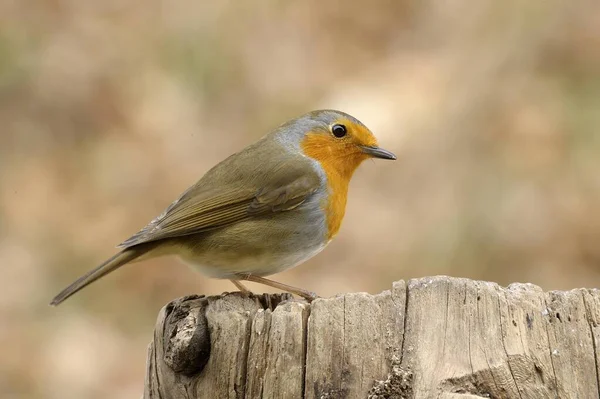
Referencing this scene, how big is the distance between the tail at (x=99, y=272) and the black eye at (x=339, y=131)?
1243 mm

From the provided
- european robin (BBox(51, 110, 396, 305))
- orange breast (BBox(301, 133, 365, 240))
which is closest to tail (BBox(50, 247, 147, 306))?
european robin (BBox(51, 110, 396, 305))

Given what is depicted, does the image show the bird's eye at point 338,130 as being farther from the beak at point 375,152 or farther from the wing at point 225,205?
the wing at point 225,205

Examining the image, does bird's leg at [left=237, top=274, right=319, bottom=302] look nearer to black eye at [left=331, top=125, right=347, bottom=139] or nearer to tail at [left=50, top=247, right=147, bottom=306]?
tail at [left=50, top=247, right=147, bottom=306]

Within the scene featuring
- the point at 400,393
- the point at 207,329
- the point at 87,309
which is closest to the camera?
the point at 400,393

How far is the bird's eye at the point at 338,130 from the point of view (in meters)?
4.95

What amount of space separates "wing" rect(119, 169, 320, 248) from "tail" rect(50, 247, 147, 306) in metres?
0.05

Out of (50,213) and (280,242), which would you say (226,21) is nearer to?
(50,213)

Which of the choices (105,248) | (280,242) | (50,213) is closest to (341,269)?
(105,248)

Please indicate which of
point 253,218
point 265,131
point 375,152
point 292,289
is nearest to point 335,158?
point 375,152

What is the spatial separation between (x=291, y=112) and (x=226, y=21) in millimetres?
1816

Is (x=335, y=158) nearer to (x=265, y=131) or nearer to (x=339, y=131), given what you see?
(x=339, y=131)

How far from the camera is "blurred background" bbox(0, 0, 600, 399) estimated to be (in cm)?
772

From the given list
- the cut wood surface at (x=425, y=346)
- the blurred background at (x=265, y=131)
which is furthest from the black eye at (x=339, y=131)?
the blurred background at (x=265, y=131)

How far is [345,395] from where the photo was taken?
2.88 metres
